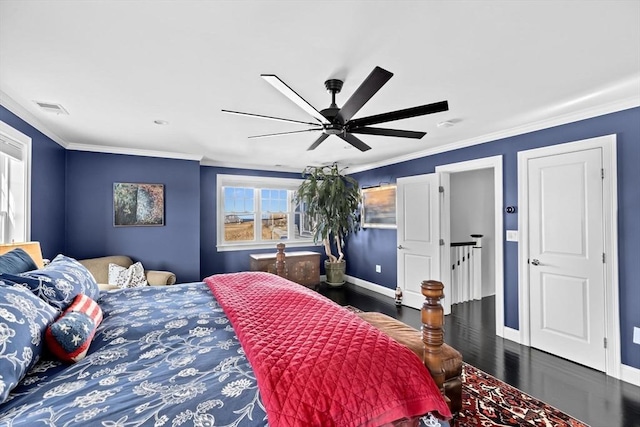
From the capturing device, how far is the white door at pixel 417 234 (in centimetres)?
432

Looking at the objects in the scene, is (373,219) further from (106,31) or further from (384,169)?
(106,31)

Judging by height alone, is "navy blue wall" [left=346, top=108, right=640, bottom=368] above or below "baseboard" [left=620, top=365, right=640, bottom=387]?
above

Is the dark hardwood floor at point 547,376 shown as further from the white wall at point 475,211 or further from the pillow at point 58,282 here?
the pillow at point 58,282

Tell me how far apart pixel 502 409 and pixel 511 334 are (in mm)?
1560

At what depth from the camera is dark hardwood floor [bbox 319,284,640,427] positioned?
7.02 feet

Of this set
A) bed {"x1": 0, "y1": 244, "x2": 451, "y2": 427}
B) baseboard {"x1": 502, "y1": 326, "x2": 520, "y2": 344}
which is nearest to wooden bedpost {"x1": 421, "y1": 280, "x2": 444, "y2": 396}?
bed {"x1": 0, "y1": 244, "x2": 451, "y2": 427}

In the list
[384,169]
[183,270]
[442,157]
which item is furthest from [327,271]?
[442,157]

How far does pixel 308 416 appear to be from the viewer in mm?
999

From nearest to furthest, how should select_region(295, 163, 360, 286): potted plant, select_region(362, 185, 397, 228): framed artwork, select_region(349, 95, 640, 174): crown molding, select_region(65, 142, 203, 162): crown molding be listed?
1. select_region(349, 95, 640, 174): crown molding
2. select_region(65, 142, 203, 162): crown molding
3. select_region(362, 185, 397, 228): framed artwork
4. select_region(295, 163, 360, 286): potted plant

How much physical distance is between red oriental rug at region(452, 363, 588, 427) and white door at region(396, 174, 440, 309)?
1974 millimetres

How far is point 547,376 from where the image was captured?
2.62 metres

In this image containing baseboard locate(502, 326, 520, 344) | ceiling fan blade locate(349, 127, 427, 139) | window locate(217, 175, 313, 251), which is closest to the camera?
ceiling fan blade locate(349, 127, 427, 139)

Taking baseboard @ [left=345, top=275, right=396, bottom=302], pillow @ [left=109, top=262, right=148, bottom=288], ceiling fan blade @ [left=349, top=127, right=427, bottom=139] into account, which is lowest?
baseboard @ [left=345, top=275, right=396, bottom=302]

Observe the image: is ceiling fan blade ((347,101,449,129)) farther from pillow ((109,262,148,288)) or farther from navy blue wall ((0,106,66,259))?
pillow ((109,262,148,288))
